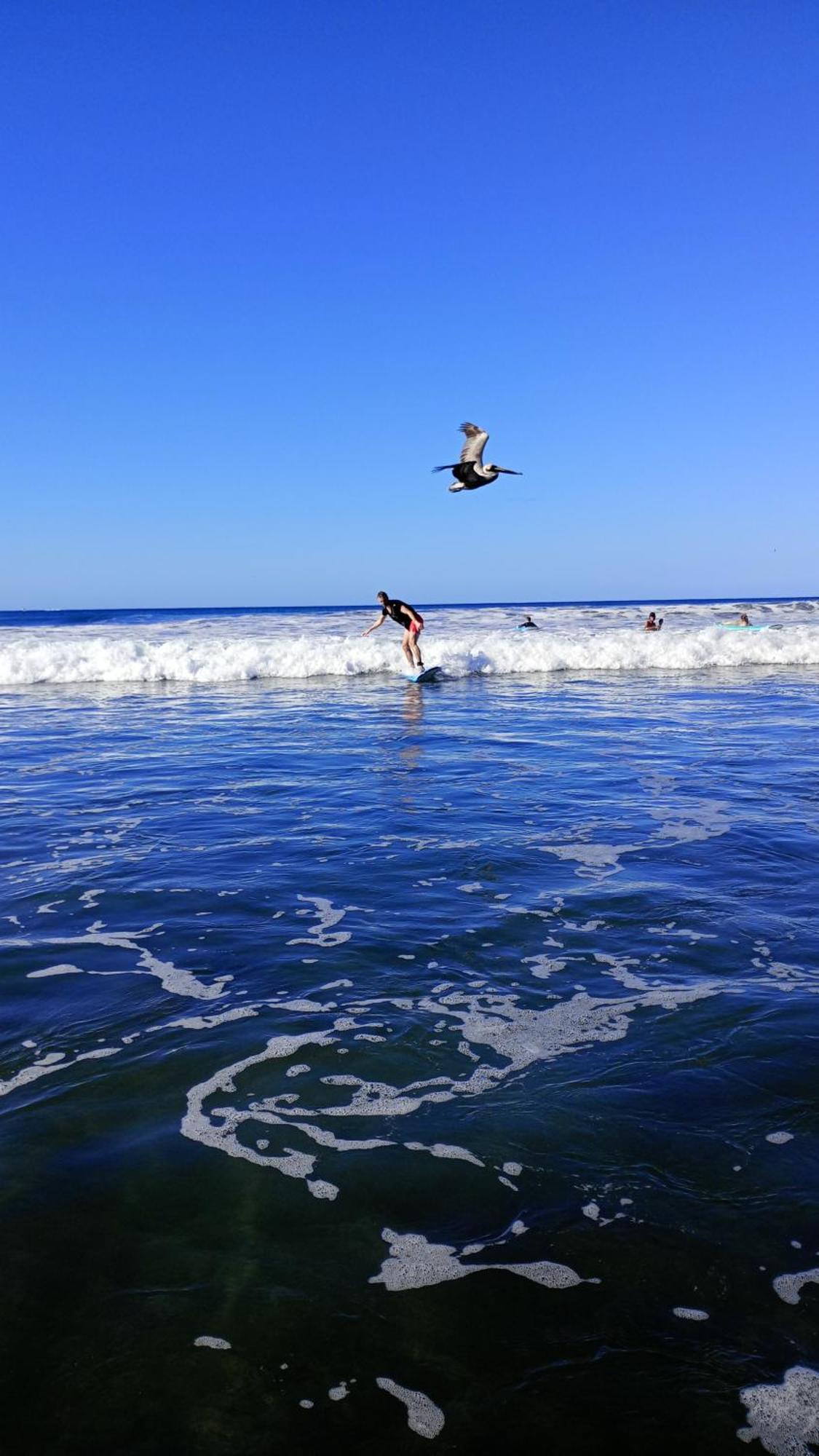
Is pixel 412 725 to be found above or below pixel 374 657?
below

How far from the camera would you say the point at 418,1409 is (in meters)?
2.13

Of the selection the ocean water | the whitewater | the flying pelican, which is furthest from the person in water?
the ocean water

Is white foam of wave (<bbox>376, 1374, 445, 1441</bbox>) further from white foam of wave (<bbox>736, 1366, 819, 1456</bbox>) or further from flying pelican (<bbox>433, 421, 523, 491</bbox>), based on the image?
flying pelican (<bbox>433, 421, 523, 491</bbox>)

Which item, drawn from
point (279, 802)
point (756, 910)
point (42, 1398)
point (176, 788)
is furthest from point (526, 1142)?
point (176, 788)

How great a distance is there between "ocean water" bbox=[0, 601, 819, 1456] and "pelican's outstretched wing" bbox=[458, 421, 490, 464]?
23.2 feet

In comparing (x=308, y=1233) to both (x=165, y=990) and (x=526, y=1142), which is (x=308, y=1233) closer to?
(x=526, y=1142)

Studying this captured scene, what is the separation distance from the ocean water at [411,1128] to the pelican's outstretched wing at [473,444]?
7075 millimetres

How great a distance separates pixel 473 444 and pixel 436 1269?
12.6 meters

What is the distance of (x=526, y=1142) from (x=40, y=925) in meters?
3.58

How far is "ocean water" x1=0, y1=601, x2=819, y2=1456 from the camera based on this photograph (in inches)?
85.5

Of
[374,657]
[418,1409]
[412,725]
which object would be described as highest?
[374,657]

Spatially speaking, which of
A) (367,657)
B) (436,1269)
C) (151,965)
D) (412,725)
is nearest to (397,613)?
(367,657)

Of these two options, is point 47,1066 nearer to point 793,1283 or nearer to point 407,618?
point 793,1283

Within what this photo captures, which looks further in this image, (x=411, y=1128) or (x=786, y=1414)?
(x=411, y=1128)
